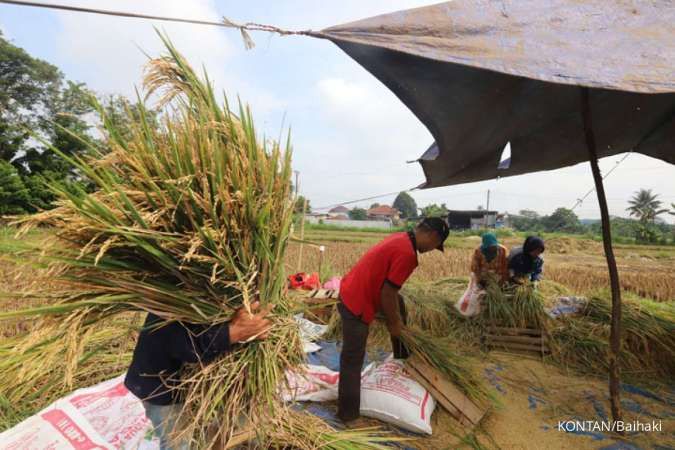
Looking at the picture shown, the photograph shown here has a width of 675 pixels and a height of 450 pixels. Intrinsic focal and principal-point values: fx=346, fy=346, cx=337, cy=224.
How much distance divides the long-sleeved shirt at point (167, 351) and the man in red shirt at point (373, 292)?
4.32 ft

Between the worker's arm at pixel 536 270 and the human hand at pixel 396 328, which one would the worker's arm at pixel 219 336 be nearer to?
the human hand at pixel 396 328

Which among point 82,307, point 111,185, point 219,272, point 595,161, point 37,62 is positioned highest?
point 37,62

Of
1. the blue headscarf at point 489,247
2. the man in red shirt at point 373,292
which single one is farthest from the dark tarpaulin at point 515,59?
the blue headscarf at point 489,247

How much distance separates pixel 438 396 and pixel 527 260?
2.38m

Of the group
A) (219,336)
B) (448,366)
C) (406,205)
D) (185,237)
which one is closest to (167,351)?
(219,336)

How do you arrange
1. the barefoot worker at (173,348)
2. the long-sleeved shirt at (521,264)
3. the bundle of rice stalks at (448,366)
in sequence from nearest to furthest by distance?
the barefoot worker at (173,348)
the bundle of rice stalks at (448,366)
the long-sleeved shirt at (521,264)

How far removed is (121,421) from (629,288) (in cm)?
929

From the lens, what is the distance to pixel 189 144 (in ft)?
3.86

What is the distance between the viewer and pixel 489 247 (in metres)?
4.09

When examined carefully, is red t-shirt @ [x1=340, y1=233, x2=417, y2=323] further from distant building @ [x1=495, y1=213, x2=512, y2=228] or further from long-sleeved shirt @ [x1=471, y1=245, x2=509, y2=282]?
distant building @ [x1=495, y1=213, x2=512, y2=228]

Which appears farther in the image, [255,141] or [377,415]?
[377,415]

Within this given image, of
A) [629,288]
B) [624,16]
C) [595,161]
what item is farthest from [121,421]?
[629,288]

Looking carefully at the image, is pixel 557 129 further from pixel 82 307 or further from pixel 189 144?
pixel 82 307

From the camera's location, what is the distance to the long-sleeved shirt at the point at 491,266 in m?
4.07
